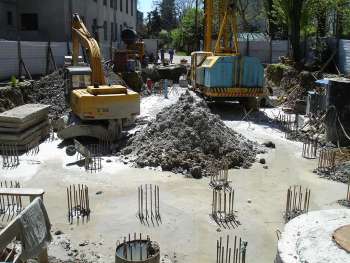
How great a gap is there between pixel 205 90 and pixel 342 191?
37.2ft

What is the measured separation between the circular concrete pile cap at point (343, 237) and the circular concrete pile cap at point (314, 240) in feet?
0.11

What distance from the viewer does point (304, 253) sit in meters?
4.70

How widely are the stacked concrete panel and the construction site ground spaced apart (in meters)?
0.51

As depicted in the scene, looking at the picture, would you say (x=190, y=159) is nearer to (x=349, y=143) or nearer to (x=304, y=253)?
(x=349, y=143)

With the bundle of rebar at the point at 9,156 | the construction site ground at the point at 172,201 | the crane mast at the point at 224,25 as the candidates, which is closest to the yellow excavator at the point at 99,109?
the construction site ground at the point at 172,201

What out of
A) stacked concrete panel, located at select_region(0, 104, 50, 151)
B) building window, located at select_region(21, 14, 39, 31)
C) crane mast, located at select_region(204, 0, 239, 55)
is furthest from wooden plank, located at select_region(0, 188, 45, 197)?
building window, located at select_region(21, 14, 39, 31)

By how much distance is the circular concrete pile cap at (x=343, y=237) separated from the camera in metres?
4.72

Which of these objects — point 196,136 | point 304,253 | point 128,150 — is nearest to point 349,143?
point 196,136

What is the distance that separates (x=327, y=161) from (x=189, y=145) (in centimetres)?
416

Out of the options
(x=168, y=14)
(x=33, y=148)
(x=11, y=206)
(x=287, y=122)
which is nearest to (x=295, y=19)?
(x=287, y=122)

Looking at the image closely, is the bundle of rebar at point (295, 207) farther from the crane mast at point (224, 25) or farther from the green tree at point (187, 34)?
the green tree at point (187, 34)

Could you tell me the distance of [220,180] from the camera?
1136 cm

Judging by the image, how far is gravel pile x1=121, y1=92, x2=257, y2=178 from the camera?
40.0 ft

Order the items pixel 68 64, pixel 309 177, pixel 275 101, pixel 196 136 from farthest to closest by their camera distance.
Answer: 1. pixel 275 101
2. pixel 68 64
3. pixel 196 136
4. pixel 309 177
